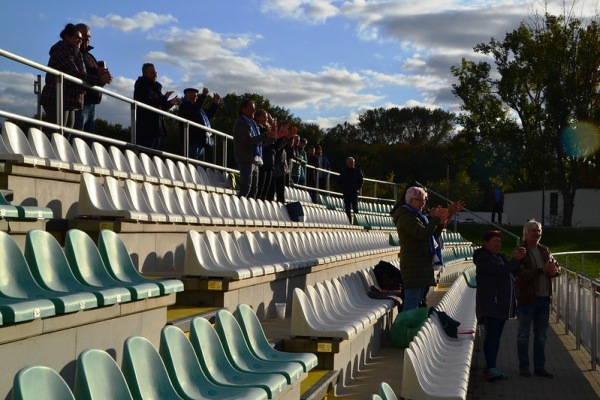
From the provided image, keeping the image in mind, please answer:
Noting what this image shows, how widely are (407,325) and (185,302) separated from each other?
7.11 feet

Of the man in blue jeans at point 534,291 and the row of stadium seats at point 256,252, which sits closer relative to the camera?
the row of stadium seats at point 256,252

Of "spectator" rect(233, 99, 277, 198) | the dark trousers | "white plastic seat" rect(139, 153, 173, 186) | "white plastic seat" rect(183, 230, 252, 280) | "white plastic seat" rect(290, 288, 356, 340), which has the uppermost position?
"spectator" rect(233, 99, 277, 198)

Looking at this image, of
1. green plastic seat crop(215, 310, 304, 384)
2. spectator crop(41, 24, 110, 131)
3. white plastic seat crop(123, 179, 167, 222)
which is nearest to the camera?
green plastic seat crop(215, 310, 304, 384)

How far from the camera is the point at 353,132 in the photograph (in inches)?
Result: 2906

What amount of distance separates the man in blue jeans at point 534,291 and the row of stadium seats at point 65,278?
195 inches

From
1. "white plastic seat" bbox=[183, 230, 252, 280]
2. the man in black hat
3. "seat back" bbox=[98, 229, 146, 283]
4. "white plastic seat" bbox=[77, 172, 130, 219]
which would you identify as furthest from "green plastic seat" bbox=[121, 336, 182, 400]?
the man in black hat

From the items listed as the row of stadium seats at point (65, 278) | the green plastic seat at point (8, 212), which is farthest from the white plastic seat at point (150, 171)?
the green plastic seat at point (8, 212)

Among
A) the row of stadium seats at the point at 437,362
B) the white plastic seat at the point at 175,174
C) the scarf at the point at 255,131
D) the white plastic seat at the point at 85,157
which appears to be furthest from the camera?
the scarf at the point at 255,131

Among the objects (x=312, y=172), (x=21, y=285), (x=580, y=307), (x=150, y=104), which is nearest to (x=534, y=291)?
(x=580, y=307)

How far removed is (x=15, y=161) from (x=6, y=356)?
9.11ft

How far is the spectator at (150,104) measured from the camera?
929 centimetres

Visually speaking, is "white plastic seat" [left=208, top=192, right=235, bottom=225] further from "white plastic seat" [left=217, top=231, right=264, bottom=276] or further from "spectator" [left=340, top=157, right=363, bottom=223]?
"spectator" [left=340, top=157, right=363, bottom=223]

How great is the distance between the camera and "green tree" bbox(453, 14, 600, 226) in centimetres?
3678

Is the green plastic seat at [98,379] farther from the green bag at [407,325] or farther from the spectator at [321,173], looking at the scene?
the spectator at [321,173]
